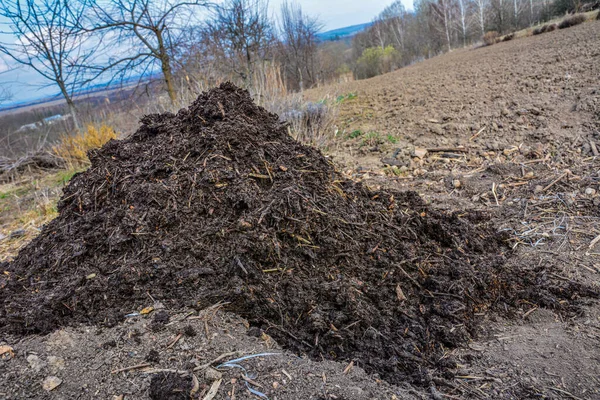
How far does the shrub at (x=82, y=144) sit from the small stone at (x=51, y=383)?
7402 millimetres

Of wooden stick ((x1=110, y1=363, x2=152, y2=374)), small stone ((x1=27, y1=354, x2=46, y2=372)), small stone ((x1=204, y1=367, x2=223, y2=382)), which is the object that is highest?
small stone ((x1=27, y1=354, x2=46, y2=372))

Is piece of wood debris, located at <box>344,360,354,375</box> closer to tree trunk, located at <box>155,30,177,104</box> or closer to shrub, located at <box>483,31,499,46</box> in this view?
tree trunk, located at <box>155,30,177,104</box>

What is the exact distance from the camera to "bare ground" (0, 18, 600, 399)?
1.50 m

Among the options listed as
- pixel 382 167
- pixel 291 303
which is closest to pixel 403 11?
pixel 382 167

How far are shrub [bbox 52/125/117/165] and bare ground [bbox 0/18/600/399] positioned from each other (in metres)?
5.31

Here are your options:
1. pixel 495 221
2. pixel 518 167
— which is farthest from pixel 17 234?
pixel 518 167

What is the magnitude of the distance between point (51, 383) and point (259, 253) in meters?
1.02

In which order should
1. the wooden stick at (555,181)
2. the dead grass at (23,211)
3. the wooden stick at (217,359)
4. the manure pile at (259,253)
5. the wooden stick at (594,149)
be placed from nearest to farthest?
1. the wooden stick at (217,359)
2. the manure pile at (259,253)
3. the wooden stick at (555,181)
4. the dead grass at (23,211)
5. the wooden stick at (594,149)

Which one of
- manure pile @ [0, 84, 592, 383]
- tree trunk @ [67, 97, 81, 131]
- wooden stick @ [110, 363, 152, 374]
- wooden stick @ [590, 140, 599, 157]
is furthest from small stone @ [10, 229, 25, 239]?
wooden stick @ [590, 140, 599, 157]

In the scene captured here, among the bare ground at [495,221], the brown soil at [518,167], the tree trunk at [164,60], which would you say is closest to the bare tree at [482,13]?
the brown soil at [518,167]

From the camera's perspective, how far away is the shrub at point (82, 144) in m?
7.97

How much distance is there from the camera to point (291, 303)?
1839 mm

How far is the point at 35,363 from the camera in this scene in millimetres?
1556

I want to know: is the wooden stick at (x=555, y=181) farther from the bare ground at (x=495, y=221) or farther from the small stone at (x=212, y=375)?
the small stone at (x=212, y=375)
